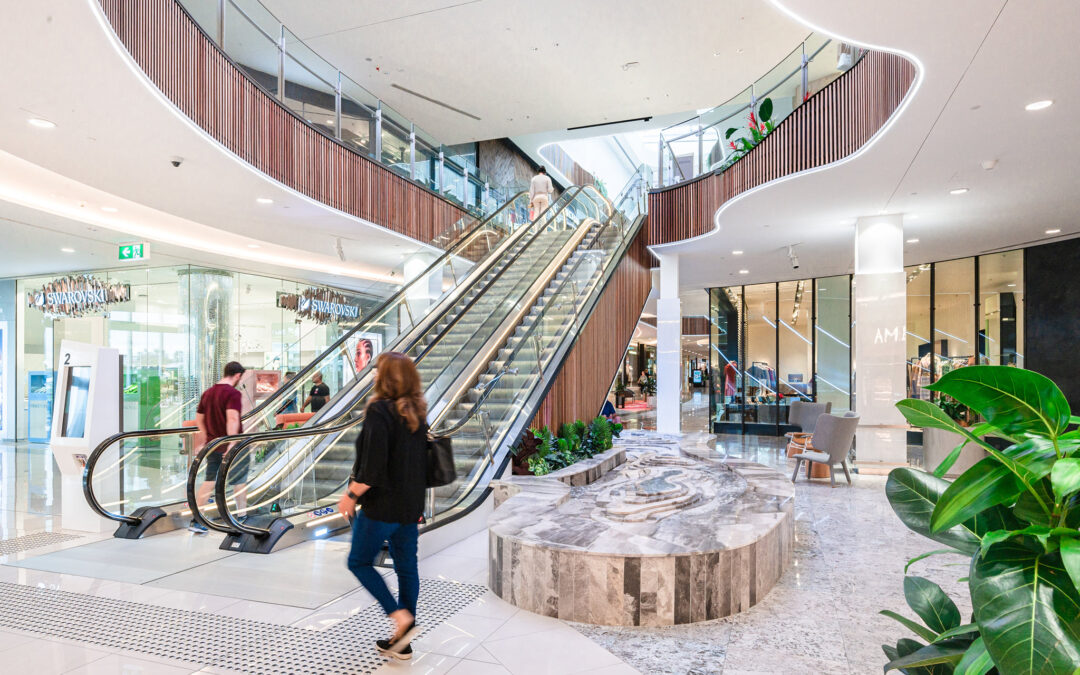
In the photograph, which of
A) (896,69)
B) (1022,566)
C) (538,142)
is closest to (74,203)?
(896,69)

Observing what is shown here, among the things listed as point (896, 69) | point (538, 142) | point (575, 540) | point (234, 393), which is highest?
point (538, 142)

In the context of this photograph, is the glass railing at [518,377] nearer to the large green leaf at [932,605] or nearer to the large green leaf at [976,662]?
the large green leaf at [932,605]

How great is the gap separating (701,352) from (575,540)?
3504 centimetres

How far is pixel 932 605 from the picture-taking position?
145cm

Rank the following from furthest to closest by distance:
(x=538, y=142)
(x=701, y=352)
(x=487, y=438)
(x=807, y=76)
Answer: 1. (x=701, y=352)
2. (x=538, y=142)
3. (x=807, y=76)
4. (x=487, y=438)

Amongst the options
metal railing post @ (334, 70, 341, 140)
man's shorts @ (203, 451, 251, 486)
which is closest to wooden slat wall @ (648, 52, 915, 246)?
metal railing post @ (334, 70, 341, 140)

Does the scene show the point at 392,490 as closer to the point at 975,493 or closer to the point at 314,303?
the point at 975,493

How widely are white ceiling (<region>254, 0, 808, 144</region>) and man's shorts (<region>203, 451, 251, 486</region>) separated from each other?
794 centimetres

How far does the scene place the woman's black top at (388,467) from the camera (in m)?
3.40

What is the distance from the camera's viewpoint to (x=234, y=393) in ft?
20.5

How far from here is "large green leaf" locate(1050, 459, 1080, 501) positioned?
0.94m

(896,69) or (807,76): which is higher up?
(807,76)

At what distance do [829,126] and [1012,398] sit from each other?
25.2 ft

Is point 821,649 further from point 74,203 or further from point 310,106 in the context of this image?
point 74,203
